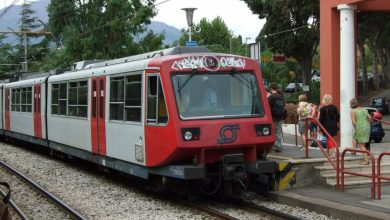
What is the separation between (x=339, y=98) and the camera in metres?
16.9

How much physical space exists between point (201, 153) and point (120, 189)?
311 centimetres

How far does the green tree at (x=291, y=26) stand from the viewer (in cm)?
4278

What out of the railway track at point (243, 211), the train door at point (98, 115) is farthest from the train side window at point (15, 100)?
the railway track at point (243, 211)

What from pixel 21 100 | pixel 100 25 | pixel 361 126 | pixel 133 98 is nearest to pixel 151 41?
pixel 100 25

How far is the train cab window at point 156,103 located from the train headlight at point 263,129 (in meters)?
1.59

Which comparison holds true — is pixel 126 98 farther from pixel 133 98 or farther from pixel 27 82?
pixel 27 82

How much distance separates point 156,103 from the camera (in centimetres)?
1016

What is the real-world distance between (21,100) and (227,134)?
13.7 metres

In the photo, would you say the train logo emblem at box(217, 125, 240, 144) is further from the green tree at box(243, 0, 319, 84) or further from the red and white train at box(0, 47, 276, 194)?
the green tree at box(243, 0, 319, 84)

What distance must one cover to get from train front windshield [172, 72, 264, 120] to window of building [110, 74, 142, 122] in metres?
1.02

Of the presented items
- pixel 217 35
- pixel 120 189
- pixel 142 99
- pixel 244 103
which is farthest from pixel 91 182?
pixel 217 35

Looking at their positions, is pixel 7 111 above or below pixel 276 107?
below

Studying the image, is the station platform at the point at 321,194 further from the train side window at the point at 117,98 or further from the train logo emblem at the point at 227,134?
the train side window at the point at 117,98

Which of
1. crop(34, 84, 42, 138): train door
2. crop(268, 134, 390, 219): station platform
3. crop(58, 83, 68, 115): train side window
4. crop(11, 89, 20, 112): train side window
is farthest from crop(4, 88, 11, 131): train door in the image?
crop(268, 134, 390, 219): station platform
